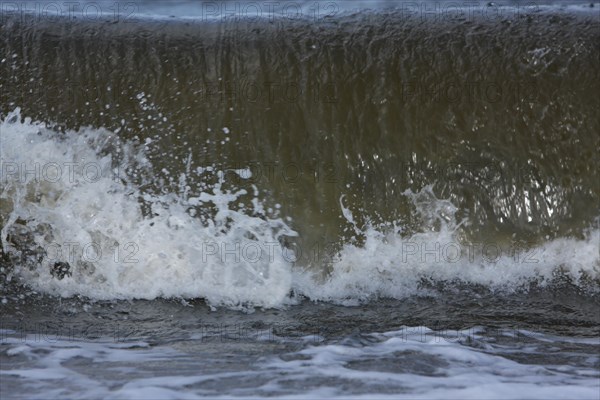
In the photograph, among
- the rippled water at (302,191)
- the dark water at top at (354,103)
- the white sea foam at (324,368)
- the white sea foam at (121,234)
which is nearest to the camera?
the white sea foam at (324,368)

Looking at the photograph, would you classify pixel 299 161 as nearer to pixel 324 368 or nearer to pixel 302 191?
pixel 302 191

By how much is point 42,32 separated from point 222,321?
75.0 inches

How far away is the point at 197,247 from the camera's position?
357cm

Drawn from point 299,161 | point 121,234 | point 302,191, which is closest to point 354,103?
point 299,161

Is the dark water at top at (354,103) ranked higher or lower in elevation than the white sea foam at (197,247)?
higher

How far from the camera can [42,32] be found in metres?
4.27

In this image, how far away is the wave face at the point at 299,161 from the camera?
140 inches

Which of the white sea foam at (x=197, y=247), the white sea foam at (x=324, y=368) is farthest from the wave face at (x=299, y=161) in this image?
the white sea foam at (x=324, y=368)

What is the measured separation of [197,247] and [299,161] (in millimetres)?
612

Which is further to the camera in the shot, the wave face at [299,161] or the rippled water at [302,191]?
the wave face at [299,161]

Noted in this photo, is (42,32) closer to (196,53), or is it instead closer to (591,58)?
(196,53)

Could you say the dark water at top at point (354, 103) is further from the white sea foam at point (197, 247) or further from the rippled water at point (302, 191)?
the white sea foam at point (197, 247)

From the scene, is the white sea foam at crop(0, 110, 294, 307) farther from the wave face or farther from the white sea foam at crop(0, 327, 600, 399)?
the white sea foam at crop(0, 327, 600, 399)

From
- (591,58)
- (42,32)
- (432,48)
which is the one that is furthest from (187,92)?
(591,58)
